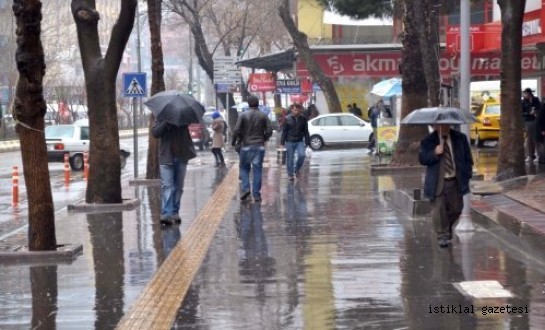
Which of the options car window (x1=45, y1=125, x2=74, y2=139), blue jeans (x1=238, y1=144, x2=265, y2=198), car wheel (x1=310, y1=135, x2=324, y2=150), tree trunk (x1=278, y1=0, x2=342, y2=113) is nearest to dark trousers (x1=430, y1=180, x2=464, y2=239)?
blue jeans (x1=238, y1=144, x2=265, y2=198)

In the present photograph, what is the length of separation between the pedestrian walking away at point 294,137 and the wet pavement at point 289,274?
5.88 m

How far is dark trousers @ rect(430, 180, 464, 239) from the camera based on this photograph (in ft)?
38.3

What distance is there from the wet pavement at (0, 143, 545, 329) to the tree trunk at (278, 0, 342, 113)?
24338 millimetres

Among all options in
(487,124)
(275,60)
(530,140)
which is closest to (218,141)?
(487,124)

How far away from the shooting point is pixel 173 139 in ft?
47.4

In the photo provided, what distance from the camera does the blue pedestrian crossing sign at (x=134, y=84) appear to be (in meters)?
23.4

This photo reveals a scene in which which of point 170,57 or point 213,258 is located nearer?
point 213,258

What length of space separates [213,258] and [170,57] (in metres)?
112

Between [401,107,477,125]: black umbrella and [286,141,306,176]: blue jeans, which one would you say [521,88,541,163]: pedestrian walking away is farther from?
[401,107,477,125]: black umbrella

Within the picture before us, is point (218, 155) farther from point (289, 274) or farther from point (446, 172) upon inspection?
point (289, 274)

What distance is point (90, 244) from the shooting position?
13.0 meters

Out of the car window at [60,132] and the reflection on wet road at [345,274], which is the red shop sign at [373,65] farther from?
the reflection on wet road at [345,274]

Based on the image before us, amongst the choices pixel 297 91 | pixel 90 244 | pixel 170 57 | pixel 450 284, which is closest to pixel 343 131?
pixel 297 91

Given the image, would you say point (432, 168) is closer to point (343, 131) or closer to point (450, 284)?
point (450, 284)
